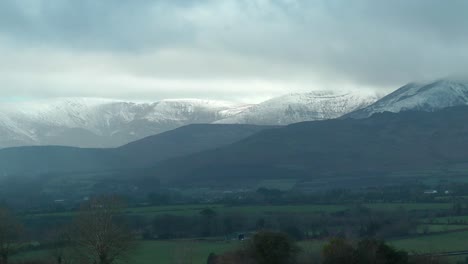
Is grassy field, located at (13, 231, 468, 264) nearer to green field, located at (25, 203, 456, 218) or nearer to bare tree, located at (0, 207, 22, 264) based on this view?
bare tree, located at (0, 207, 22, 264)

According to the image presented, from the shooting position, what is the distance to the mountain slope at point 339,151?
481ft

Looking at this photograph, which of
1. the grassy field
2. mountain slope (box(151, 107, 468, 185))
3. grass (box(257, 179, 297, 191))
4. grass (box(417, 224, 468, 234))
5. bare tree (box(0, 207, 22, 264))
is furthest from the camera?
mountain slope (box(151, 107, 468, 185))

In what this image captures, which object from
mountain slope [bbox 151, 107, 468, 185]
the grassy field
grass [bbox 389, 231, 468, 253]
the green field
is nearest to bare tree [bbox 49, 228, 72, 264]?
the grassy field

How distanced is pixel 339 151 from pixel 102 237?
115m

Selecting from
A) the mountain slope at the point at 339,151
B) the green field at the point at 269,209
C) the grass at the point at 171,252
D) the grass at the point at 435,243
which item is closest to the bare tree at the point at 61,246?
the grass at the point at 171,252

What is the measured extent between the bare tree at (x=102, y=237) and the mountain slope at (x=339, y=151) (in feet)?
291

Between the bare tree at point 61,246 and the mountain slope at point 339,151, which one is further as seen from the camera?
the mountain slope at point 339,151

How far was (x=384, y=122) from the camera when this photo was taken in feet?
587

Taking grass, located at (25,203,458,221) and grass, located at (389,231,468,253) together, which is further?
grass, located at (25,203,458,221)

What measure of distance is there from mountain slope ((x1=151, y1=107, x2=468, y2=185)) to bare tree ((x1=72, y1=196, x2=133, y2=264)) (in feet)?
291

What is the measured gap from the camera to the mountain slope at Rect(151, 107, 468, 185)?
146625 mm

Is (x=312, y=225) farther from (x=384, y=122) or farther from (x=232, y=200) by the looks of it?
(x=384, y=122)

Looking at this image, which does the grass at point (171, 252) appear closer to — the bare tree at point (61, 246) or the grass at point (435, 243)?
the bare tree at point (61, 246)

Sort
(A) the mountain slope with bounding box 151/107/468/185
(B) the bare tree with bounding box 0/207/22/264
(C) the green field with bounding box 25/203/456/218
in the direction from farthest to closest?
(A) the mountain slope with bounding box 151/107/468/185 → (C) the green field with bounding box 25/203/456/218 → (B) the bare tree with bounding box 0/207/22/264
